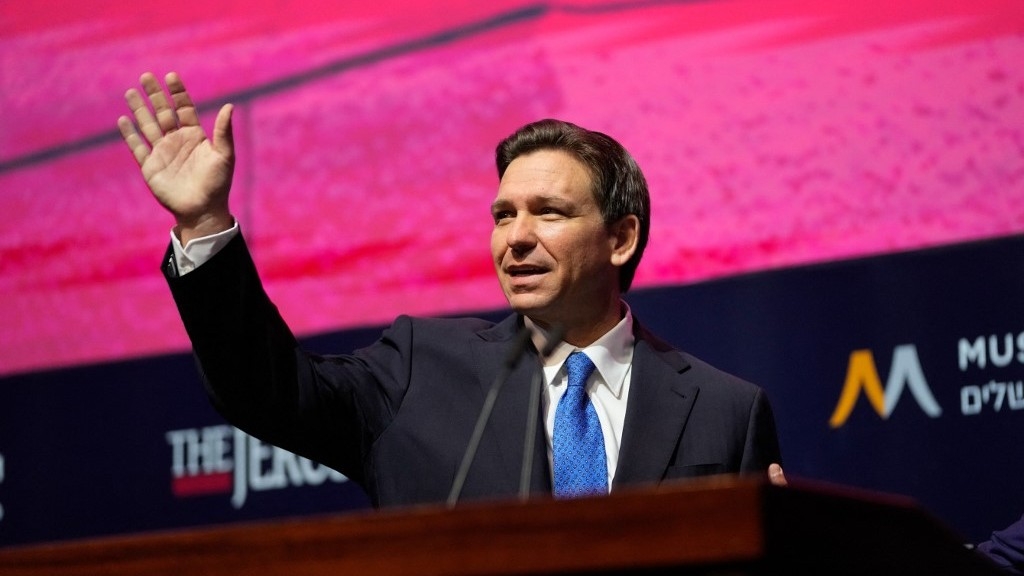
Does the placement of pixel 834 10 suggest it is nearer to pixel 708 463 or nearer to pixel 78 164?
pixel 708 463

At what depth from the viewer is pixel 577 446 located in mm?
2211

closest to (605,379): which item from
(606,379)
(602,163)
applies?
(606,379)

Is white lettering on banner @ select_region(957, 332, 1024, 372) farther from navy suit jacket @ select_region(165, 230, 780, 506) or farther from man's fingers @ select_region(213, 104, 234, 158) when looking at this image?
man's fingers @ select_region(213, 104, 234, 158)

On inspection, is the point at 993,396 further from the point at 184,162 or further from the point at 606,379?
the point at 184,162

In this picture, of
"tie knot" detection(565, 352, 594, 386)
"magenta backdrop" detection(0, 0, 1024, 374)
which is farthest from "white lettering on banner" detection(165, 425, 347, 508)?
"tie knot" detection(565, 352, 594, 386)

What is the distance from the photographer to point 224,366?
1.98 m

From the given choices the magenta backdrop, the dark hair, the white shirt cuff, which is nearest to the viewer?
the white shirt cuff

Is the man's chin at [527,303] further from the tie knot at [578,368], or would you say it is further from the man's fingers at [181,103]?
the man's fingers at [181,103]

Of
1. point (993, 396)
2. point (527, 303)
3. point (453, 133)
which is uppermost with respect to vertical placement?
point (453, 133)

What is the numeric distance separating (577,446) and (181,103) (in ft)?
2.73

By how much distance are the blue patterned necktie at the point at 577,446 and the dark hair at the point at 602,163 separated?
0.37 metres

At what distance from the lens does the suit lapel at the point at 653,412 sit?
7.23 feet

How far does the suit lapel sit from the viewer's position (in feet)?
7.23

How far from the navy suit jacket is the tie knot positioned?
6cm
